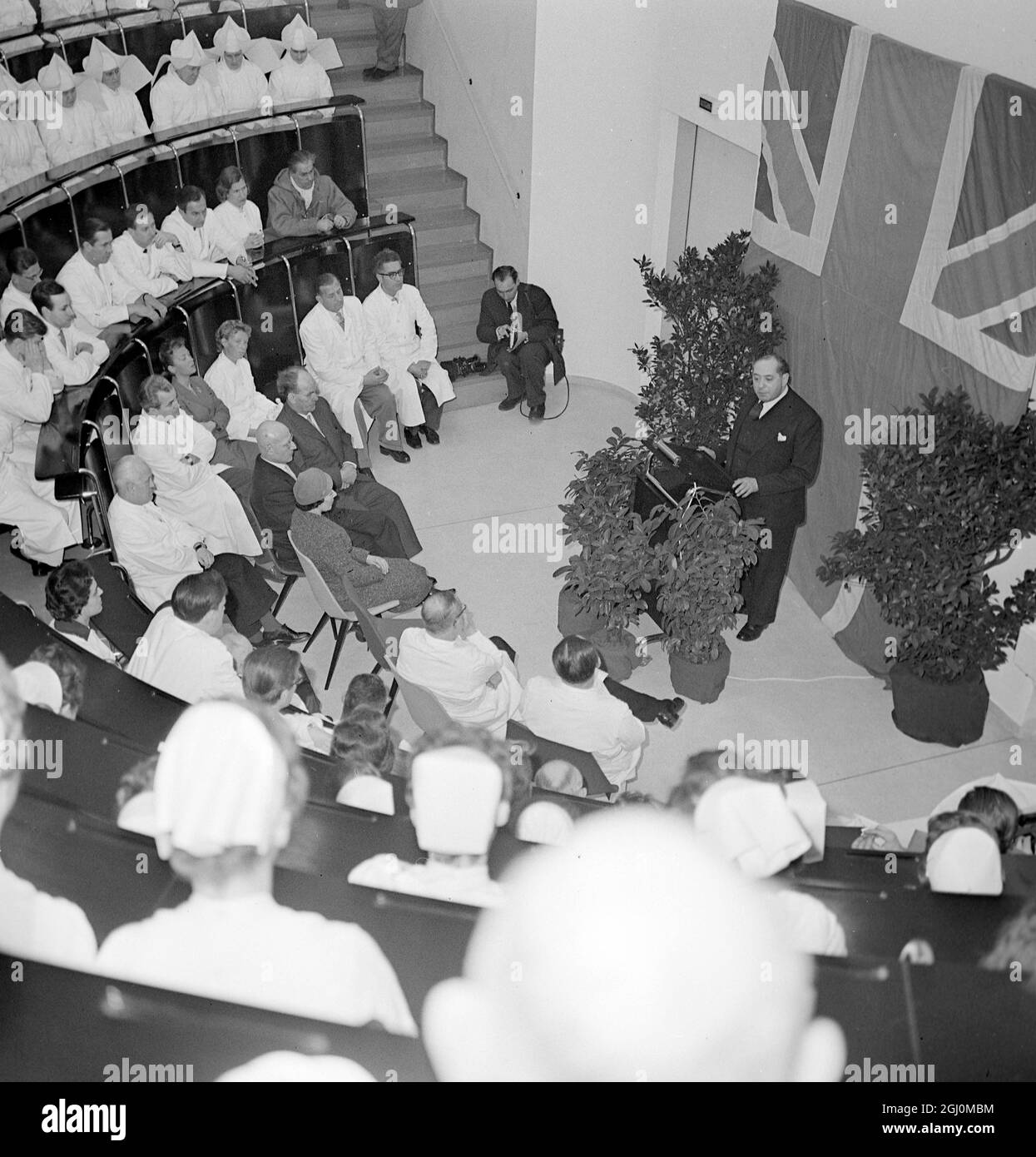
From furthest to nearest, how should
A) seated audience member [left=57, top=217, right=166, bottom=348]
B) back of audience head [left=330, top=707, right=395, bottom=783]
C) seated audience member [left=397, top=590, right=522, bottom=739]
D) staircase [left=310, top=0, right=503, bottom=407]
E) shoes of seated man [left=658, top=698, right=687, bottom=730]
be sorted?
staircase [left=310, top=0, right=503, bottom=407]
seated audience member [left=57, top=217, right=166, bottom=348]
shoes of seated man [left=658, top=698, right=687, bottom=730]
seated audience member [left=397, top=590, right=522, bottom=739]
back of audience head [left=330, top=707, right=395, bottom=783]

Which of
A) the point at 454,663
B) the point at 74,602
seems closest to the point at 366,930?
the point at 454,663

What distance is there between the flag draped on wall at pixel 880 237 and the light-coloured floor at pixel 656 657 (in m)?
0.34

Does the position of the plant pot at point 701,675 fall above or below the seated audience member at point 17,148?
below

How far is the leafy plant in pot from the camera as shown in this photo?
602cm

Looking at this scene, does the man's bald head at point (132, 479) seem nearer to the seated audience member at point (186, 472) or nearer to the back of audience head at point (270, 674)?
the seated audience member at point (186, 472)

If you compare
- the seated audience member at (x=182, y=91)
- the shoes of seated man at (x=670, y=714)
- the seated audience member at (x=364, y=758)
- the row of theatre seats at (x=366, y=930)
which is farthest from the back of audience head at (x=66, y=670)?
the seated audience member at (x=182, y=91)

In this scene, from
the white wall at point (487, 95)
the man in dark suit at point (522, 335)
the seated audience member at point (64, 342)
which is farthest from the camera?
the man in dark suit at point (522, 335)

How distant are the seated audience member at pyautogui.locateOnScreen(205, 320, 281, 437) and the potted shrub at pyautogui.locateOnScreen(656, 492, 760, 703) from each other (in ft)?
8.60

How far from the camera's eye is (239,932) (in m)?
3.14

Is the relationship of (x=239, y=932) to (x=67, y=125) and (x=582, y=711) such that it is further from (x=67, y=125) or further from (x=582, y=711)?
(x=67, y=125)

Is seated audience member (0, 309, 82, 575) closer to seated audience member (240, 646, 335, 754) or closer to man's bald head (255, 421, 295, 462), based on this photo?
man's bald head (255, 421, 295, 462)

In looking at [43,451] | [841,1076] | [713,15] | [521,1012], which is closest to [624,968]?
[521,1012]

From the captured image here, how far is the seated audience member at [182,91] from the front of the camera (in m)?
A: 8.90

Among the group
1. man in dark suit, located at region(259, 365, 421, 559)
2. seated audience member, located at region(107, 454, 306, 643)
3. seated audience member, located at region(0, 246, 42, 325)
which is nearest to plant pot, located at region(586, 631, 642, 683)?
man in dark suit, located at region(259, 365, 421, 559)
